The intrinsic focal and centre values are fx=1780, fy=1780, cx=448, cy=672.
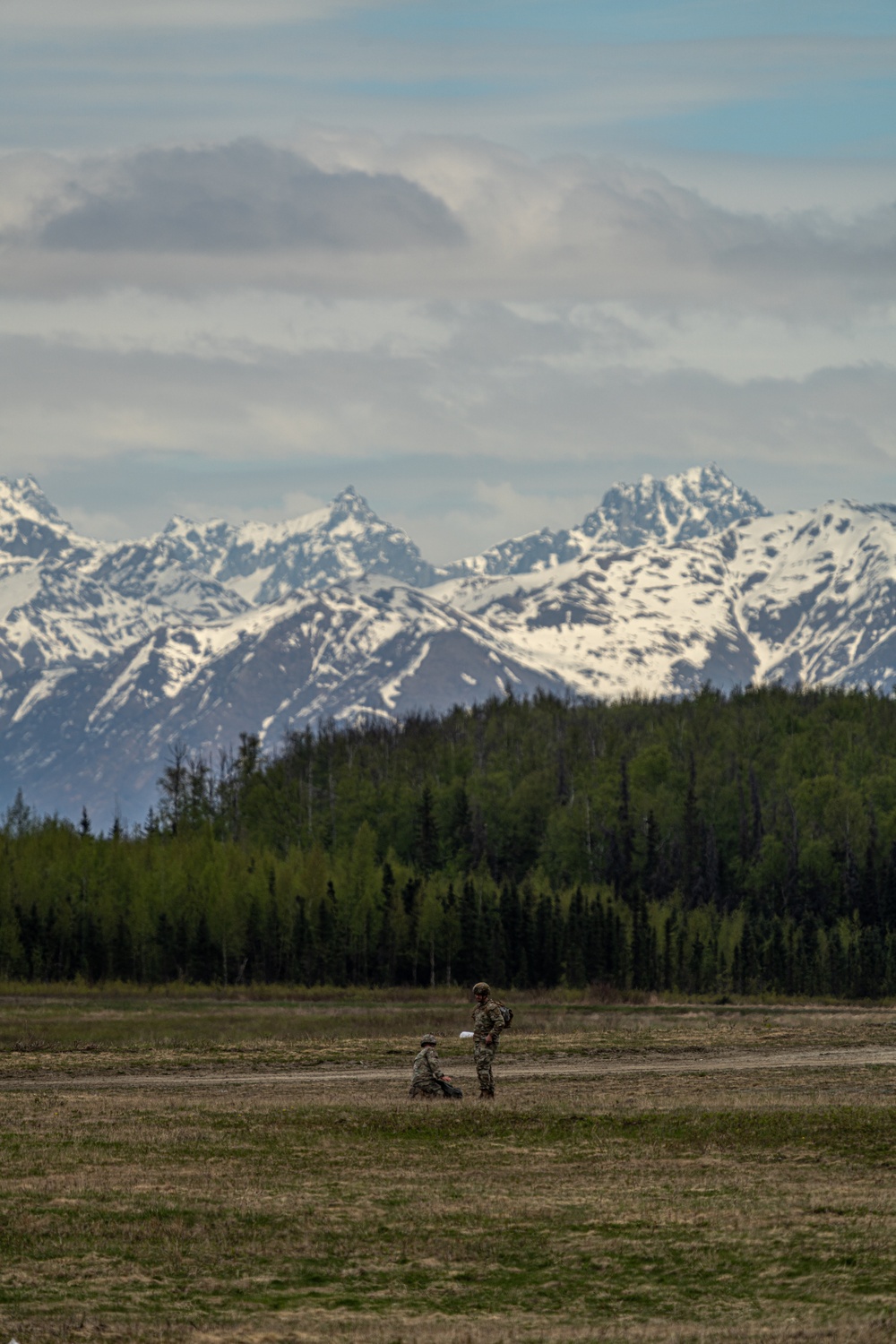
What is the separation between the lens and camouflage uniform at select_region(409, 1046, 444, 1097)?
43.8 meters

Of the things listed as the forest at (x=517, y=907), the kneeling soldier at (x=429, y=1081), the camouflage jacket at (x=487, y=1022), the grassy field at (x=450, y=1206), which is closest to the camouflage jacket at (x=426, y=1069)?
the kneeling soldier at (x=429, y=1081)

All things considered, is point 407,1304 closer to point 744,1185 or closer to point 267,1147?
point 744,1185

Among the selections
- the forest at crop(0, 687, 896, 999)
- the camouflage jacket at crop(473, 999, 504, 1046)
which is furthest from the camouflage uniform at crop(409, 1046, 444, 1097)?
the forest at crop(0, 687, 896, 999)

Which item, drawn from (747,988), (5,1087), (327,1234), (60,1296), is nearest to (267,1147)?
(327,1234)

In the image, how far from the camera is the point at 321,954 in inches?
5758

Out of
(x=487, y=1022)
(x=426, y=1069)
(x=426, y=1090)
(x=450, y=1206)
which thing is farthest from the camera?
(x=426, y=1069)

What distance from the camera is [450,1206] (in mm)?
28109

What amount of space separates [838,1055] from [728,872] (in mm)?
122694

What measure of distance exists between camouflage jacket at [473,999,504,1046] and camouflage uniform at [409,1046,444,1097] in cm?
144

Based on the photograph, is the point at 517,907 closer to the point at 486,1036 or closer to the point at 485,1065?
the point at 485,1065

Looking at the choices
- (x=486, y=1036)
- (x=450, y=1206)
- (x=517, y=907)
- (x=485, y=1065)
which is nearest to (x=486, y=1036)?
(x=486, y=1036)

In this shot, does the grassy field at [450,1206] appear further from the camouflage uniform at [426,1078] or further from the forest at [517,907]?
the forest at [517,907]

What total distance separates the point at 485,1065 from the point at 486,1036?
78 cm

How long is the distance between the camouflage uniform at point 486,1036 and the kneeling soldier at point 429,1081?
0.73 meters
